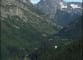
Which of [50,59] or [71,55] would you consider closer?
[71,55]

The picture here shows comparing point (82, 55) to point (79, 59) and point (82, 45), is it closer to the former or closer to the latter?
point (79, 59)

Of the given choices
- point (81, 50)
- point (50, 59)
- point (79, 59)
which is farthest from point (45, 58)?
point (79, 59)

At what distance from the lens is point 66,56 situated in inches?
6083

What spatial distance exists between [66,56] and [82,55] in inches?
912

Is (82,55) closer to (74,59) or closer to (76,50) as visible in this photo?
(74,59)

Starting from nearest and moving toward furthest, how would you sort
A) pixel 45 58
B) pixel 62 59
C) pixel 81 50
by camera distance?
pixel 81 50, pixel 62 59, pixel 45 58

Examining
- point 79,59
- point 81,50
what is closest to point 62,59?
point 81,50

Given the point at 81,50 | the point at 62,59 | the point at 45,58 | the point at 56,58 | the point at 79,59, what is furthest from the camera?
the point at 45,58

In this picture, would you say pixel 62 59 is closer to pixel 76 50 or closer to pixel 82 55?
pixel 76 50

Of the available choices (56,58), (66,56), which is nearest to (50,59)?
(56,58)

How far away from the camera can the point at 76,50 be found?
148125mm

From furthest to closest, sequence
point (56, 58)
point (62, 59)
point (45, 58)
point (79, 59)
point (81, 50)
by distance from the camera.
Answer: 1. point (45, 58)
2. point (56, 58)
3. point (62, 59)
4. point (81, 50)
5. point (79, 59)

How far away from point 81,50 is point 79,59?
14.2 m

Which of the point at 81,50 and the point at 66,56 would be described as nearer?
the point at 81,50
